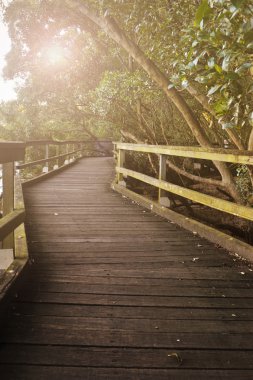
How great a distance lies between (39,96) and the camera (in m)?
22.7

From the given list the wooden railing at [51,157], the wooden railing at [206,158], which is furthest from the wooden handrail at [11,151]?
the wooden railing at [206,158]

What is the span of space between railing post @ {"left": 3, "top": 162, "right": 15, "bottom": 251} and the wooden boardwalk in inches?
14.3

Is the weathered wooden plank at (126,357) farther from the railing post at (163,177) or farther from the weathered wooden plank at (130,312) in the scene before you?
the railing post at (163,177)

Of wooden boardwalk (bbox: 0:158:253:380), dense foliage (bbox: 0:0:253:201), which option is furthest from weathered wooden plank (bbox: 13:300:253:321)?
dense foliage (bbox: 0:0:253:201)

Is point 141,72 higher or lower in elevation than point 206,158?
higher

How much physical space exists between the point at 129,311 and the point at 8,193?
1.57m

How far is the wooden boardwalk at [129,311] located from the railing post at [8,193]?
363mm

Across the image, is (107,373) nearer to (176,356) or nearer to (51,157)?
(176,356)

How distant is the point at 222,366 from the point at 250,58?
91.9 inches

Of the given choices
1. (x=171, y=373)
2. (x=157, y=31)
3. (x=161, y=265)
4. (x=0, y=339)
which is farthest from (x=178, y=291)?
(x=157, y=31)

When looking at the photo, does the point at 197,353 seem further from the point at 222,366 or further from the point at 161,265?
the point at 161,265

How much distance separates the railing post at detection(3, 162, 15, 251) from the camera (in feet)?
10.8

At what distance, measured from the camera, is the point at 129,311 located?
2.71 meters

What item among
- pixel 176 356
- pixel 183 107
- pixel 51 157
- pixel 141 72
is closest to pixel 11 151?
pixel 176 356
